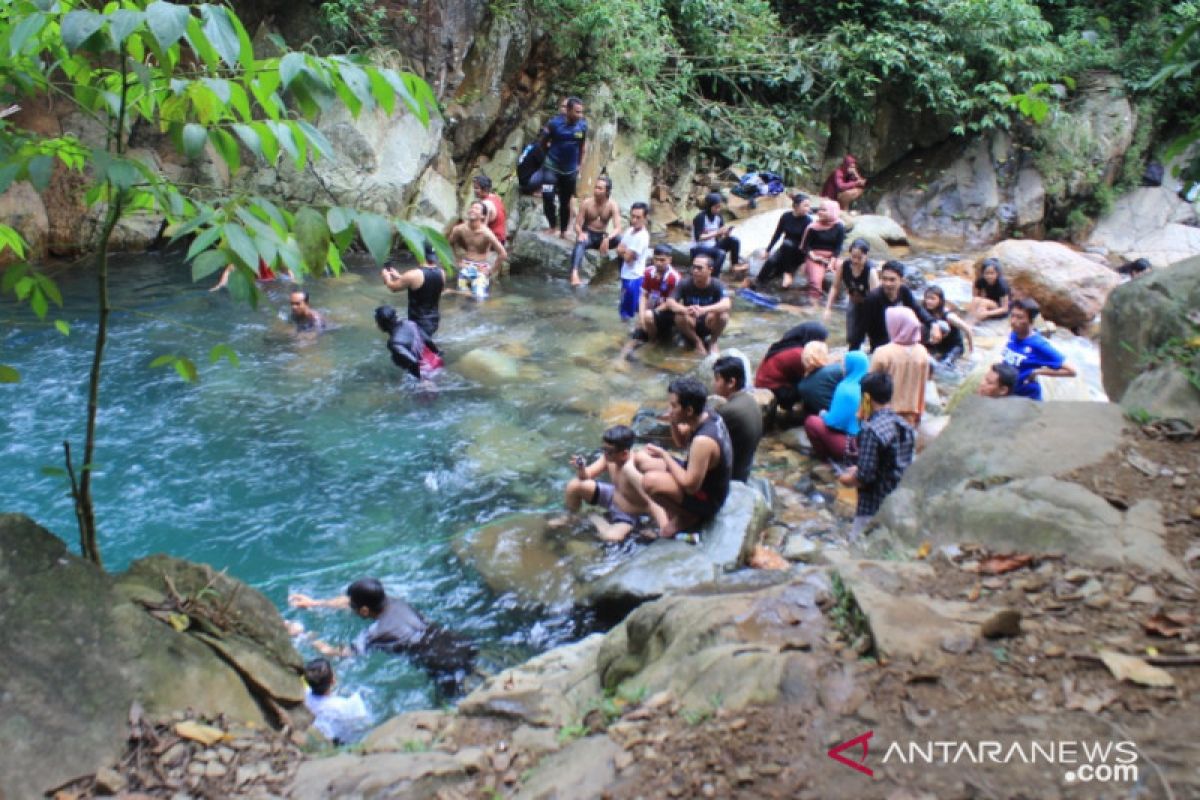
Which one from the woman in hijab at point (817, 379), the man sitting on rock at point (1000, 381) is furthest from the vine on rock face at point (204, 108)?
the man sitting on rock at point (1000, 381)

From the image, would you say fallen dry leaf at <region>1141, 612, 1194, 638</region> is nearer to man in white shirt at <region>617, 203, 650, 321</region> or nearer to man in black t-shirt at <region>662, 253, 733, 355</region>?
man in black t-shirt at <region>662, 253, 733, 355</region>

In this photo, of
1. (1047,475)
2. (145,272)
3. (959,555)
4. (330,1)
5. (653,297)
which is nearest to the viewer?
(959,555)

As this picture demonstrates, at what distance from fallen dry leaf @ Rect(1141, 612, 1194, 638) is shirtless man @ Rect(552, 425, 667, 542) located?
336cm

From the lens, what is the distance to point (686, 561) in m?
5.51

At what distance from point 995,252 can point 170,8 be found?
13.1m

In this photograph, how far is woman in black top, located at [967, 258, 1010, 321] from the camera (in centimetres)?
1081

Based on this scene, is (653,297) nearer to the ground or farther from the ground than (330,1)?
nearer to the ground

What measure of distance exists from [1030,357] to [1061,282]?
497 centimetres

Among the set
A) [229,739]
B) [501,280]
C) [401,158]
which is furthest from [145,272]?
[229,739]

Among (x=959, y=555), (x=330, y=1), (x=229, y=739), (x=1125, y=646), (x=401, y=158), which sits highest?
(x=330, y=1)

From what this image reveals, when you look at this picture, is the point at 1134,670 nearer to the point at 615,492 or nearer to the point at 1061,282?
the point at 615,492

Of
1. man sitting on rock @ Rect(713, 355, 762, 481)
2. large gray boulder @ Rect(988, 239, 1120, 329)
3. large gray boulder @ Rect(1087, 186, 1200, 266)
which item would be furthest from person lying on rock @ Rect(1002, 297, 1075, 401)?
large gray boulder @ Rect(1087, 186, 1200, 266)

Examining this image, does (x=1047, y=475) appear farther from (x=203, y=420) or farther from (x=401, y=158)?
(x=401, y=158)

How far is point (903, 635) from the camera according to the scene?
10.5ft
